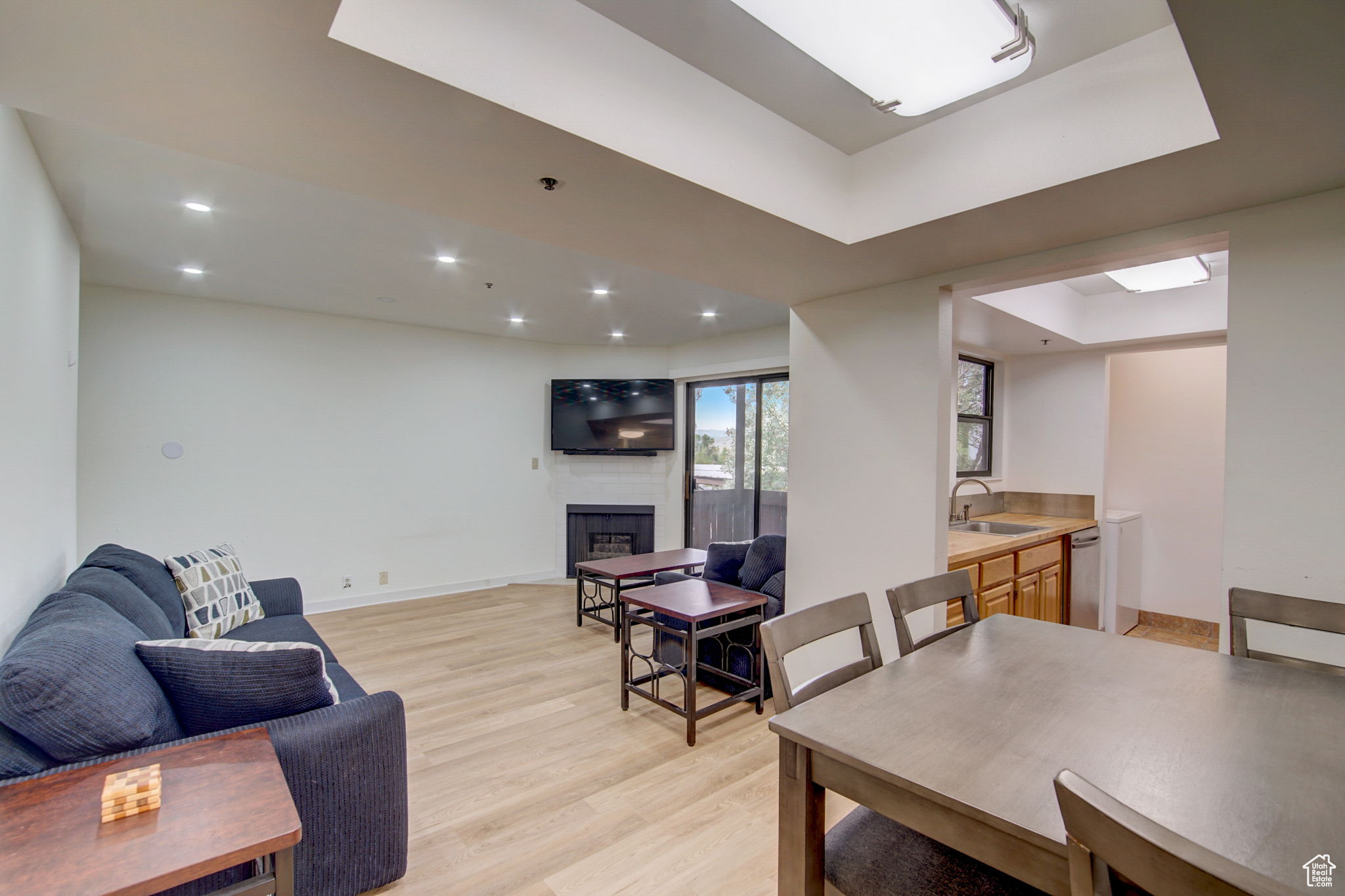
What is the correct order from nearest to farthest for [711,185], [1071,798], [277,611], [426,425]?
[1071,798] → [711,185] → [277,611] → [426,425]

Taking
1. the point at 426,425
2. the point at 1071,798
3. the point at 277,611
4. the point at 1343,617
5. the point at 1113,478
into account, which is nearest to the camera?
the point at 1071,798

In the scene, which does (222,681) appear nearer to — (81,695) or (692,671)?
(81,695)

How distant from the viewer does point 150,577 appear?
272cm

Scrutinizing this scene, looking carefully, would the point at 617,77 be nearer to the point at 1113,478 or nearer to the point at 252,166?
the point at 252,166

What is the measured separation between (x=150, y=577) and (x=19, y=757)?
1.64 meters

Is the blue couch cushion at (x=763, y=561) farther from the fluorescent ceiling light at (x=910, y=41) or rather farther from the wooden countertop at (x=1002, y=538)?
the fluorescent ceiling light at (x=910, y=41)

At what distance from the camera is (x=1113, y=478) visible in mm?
4895

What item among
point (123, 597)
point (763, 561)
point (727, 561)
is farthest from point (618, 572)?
point (123, 597)

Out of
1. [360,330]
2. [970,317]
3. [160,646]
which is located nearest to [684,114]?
[160,646]

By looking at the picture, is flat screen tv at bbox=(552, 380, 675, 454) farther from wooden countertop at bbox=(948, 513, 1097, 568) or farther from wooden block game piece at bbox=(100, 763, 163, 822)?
wooden block game piece at bbox=(100, 763, 163, 822)

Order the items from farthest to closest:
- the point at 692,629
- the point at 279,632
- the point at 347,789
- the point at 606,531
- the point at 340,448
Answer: the point at 606,531, the point at 340,448, the point at 279,632, the point at 692,629, the point at 347,789

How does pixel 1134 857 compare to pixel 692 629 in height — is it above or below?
above

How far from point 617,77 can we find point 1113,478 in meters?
5.18

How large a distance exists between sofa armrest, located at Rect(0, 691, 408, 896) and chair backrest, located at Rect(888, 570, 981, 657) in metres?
1.52
